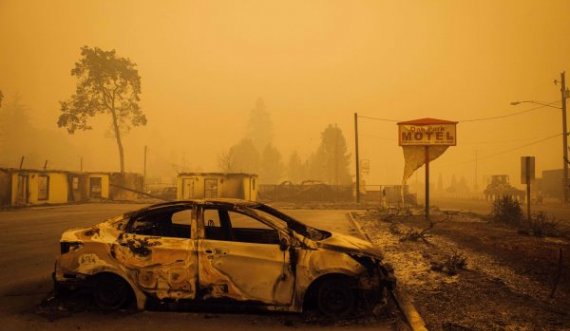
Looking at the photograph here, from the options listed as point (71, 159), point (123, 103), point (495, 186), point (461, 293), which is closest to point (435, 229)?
point (461, 293)

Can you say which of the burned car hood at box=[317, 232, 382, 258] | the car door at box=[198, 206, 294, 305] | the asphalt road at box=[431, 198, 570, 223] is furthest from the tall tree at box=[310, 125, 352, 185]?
the car door at box=[198, 206, 294, 305]

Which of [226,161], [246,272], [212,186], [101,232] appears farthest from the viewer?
[226,161]

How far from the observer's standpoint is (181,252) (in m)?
5.71

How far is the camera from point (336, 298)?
225 inches

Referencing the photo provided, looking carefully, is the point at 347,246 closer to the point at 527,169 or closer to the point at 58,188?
the point at 527,169

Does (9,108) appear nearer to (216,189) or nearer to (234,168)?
(234,168)

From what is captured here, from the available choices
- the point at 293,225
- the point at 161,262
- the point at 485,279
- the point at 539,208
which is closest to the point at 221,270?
the point at 161,262

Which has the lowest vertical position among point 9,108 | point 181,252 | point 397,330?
point 397,330

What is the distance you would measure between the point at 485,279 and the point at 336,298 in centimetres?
347

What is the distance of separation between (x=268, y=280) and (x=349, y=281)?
1.11 m

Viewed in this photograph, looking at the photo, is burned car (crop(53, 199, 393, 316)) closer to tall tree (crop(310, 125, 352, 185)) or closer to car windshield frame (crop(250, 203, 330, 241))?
car windshield frame (crop(250, 203, 330, 241))

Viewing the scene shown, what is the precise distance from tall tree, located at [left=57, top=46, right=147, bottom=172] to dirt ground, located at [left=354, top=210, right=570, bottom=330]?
160 feet

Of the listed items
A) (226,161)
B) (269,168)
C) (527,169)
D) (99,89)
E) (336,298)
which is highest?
(99,89)

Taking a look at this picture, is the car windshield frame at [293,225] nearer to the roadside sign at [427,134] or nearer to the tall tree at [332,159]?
the roadside sign at [427,134]
